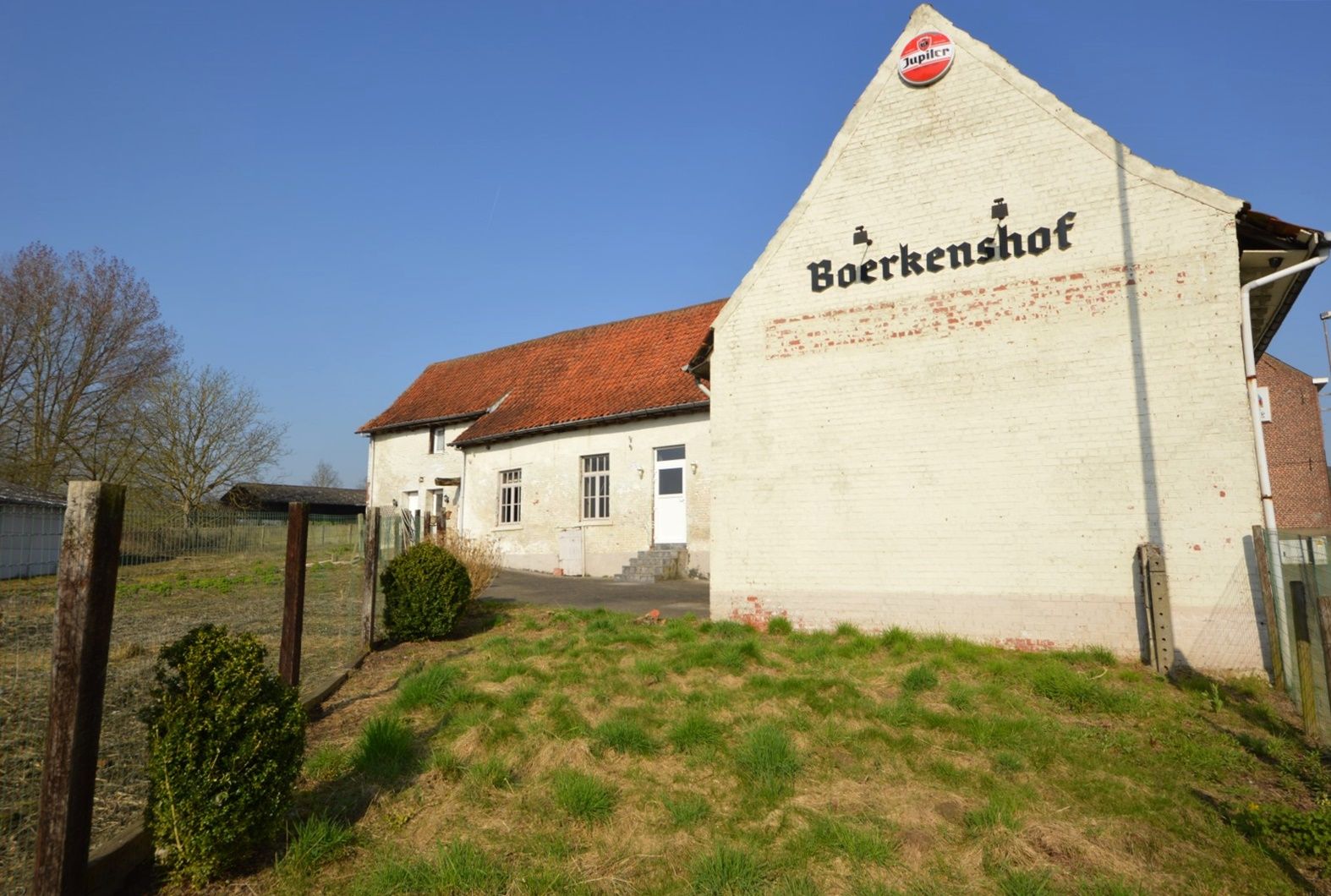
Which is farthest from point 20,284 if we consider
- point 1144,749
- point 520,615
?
point 1144,749

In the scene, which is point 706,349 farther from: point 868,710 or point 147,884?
point 147,884

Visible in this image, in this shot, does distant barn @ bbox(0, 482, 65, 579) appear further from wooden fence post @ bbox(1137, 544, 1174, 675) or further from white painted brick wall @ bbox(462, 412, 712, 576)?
white painted brick wall @ bbox(462, 412, 712, 576)

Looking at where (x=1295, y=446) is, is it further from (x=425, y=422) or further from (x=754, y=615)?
(x=425, y=422)

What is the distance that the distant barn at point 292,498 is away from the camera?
1556 inches

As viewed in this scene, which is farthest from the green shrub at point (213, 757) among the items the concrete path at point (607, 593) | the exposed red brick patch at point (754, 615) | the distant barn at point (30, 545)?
the concrete path at point (607, 593)

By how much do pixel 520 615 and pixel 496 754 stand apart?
648 cm

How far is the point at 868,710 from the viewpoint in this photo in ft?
23.3

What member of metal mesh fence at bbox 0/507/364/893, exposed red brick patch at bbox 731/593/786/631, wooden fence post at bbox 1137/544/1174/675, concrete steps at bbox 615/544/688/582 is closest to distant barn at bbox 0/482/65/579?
metal mesh fence at bbox 0/507/364/893

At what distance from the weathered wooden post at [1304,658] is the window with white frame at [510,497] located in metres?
18.2

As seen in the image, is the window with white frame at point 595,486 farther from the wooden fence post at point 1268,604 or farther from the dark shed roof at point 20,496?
the wooden fence post at point 1268,604

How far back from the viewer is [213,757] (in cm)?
407

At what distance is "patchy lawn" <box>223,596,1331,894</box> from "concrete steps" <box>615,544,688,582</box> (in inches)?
362

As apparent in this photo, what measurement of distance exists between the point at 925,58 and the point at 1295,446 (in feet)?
92.7

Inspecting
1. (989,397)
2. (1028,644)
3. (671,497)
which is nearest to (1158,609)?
(1028,644)
